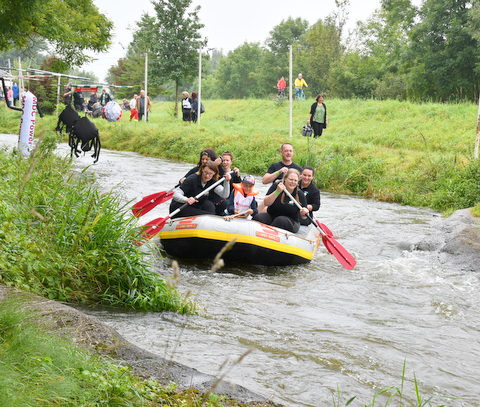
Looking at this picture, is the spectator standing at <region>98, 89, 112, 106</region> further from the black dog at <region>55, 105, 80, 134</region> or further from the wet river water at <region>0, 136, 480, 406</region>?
the wet river water at <region>0, 136, 480, 406</region>

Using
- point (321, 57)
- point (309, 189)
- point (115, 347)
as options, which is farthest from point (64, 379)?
point (321, 57)

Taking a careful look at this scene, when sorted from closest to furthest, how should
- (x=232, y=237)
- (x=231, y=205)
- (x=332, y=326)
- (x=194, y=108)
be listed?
1. (x=332, y=326)
2. (x=232, y=237)
3. (x=231, y=205)
4. (x=194, y=108)

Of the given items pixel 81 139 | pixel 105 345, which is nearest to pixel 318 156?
pixel 81 139

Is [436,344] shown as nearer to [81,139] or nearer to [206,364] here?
[206,364]

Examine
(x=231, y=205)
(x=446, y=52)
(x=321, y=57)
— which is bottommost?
(x=231, y=205)

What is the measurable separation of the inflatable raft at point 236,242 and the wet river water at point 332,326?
Answer: 16cm

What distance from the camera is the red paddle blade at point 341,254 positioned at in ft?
26.1

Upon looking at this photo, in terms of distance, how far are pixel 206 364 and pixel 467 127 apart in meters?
16.8

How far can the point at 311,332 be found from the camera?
210 inches

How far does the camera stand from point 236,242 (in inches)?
299

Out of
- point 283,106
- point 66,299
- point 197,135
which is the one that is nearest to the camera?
point 66,299

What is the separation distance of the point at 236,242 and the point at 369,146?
1065 centimetres

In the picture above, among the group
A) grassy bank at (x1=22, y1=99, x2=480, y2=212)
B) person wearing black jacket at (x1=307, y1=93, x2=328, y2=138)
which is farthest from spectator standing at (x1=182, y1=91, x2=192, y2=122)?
person wearing black jacket at (x1=307, y1=93, x2=328, y2=138)

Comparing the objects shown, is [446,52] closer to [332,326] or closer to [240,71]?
[332,326]
